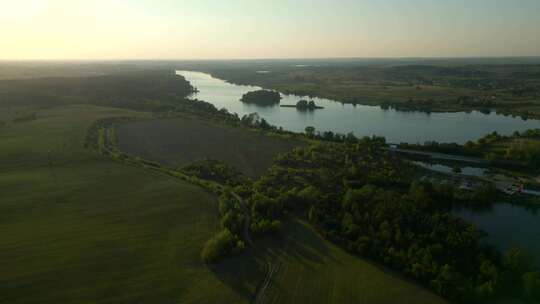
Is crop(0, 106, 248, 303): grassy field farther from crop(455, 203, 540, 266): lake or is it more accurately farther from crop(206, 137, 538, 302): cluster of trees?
crop(455, 203, 540, 266): lake

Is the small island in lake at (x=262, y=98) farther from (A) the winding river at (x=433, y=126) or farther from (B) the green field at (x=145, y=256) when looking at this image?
(B) the green field at (x=145, y=256)

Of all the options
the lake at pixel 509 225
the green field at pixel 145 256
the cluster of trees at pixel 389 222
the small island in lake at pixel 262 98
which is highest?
the small island in lake at pixel 262 98

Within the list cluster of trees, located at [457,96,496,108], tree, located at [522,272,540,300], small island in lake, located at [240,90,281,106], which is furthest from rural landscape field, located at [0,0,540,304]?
small island in lake, located at [240,90,281,106]

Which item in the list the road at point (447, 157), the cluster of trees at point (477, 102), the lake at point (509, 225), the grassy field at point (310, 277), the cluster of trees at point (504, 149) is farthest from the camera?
the cluster of trees at point (477, 102)

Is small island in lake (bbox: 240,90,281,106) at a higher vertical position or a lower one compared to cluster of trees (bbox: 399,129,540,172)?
higher

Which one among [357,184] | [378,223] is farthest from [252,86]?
[378,223]

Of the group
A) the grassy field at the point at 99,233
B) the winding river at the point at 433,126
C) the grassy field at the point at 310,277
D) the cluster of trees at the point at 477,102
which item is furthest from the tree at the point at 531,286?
the cluster of trees at the point at 477,102
